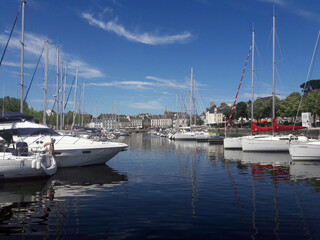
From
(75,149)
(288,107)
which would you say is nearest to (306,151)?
(75,149)

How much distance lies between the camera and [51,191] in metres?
13.9

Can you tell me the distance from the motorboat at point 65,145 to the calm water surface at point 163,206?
304 centimetres

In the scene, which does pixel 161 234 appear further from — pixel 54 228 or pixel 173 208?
pixel 54 228

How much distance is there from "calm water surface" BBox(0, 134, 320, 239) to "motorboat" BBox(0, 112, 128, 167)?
9.97ft

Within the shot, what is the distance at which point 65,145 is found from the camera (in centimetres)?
2077

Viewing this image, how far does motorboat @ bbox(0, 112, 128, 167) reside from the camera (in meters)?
19.4

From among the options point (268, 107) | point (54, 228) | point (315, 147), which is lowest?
point (54, 228)

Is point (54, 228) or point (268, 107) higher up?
point (268, 107)

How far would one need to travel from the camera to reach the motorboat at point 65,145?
19.4 metres

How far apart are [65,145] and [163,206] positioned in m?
12.0

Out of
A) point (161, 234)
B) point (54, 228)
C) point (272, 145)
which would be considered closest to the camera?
point (161, 234)

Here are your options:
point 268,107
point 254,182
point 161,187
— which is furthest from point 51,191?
point 268,107

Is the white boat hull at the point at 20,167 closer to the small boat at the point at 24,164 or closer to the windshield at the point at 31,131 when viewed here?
the small boat at the point at 24,164

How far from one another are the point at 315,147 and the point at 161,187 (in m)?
16.1
